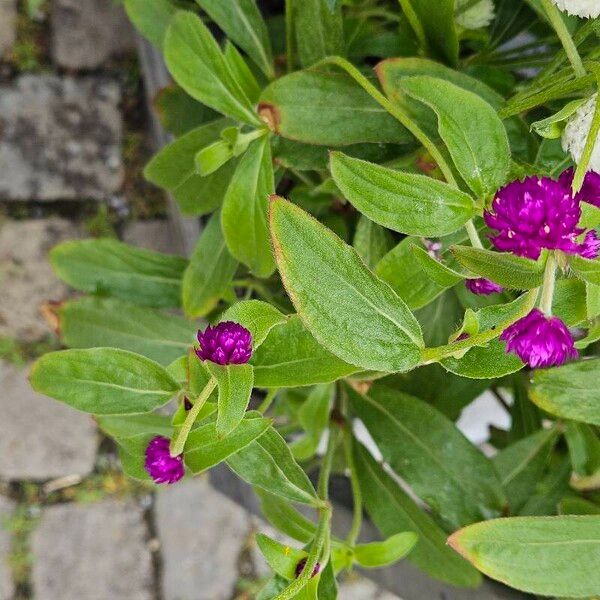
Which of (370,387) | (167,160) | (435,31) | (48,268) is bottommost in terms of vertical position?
(48,268)

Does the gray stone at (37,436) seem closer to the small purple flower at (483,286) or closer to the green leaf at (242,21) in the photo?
the green leaf at (242,21)

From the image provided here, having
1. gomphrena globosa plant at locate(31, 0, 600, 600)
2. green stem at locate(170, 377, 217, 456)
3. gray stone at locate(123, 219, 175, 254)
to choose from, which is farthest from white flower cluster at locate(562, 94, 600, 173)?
gray stone at locate(123, 219, 175, 254)

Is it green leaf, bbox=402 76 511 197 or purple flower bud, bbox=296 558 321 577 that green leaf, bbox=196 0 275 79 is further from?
purple flower bud, bbox=296 558 321 577

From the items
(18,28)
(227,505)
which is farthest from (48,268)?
(227,505)

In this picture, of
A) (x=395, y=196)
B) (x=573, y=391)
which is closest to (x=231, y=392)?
(x=395, y=196)

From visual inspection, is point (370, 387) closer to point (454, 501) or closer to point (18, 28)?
point (454, 501)

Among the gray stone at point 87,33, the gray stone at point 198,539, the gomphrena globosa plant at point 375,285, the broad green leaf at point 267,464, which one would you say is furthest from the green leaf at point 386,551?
the gray stone at point 87,33
